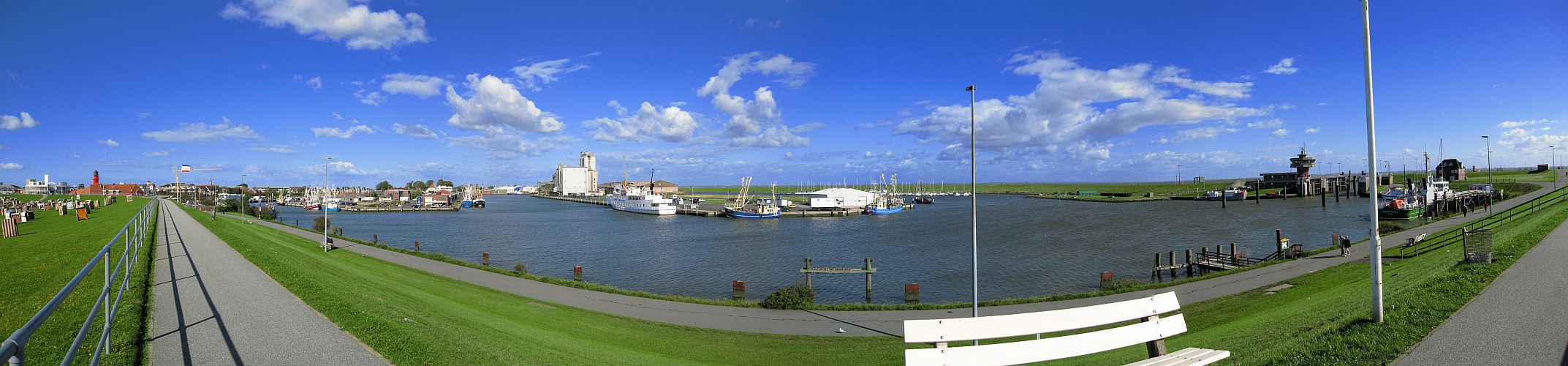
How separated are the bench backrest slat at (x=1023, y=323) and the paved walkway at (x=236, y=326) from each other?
19.9 feet

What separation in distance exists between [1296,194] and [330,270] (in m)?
142

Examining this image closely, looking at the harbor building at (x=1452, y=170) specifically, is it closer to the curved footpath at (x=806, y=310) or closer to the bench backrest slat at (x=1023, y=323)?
the curved footpath at (x=806, y=310)

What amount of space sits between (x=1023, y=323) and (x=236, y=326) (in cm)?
953

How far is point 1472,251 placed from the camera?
11.9m

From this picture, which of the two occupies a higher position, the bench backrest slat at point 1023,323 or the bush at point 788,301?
the bench backrest slat at point 1023,323

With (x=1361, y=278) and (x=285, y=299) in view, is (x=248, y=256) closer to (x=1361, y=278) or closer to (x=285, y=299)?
(x=285, y=299)

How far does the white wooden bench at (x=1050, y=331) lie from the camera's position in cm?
398

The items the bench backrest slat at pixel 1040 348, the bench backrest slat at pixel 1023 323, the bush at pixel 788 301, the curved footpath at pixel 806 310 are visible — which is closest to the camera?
the bench backrest slat at pixel 1040 348

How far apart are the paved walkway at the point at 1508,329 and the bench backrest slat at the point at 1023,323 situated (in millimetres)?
3324

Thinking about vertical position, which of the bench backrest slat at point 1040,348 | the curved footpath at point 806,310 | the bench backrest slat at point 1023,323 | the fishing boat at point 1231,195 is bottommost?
the curved footpath at point 806,310

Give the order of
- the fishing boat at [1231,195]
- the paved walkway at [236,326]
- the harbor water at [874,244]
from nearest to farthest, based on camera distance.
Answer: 1. the paved walkway at [236,326]
2. the harbor water at [874,244]
3. the fishing boat at [1231,195]

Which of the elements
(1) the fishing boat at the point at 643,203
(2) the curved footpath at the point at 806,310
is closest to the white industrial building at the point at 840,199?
(1) the fishing boat at the point at 643,203

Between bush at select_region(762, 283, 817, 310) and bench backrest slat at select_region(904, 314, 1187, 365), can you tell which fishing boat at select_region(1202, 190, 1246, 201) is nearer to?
bush at select_region(762, 283, 817, 310)

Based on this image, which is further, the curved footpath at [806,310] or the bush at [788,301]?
the bush at [788,301]
